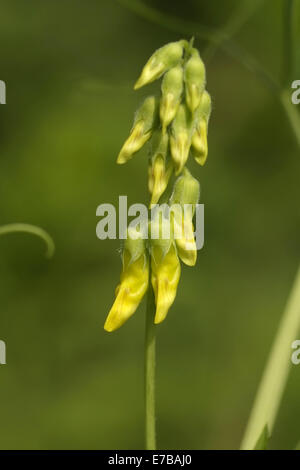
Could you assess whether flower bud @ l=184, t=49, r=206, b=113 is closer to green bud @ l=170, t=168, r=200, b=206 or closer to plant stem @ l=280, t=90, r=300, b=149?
green bud @ l=170, t=168, r=200, b=206

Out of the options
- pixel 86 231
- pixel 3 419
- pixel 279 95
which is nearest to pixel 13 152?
pixel 86 231

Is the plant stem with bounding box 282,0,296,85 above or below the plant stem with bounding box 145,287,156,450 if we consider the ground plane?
above

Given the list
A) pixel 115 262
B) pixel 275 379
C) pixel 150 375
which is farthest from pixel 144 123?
pixel 115 262

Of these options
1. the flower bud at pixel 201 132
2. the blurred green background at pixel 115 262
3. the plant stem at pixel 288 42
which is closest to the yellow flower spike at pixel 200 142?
the flower bud at pixel 201 132

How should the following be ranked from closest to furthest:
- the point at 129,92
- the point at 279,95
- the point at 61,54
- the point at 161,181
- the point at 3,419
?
A: the point at 161,181
the point at 279,95
the point at 3,419
the point at 129,92
the point at 61,54

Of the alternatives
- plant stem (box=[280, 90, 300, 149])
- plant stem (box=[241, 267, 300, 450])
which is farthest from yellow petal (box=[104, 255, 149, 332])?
plant stem (box=[280, 90, 300, 149])

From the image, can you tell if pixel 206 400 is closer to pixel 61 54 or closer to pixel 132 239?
pixel 61 54
